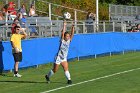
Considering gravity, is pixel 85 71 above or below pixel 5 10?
below

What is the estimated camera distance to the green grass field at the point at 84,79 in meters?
16.2

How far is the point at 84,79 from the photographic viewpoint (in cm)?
1886

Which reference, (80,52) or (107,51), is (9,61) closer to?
(80,52)

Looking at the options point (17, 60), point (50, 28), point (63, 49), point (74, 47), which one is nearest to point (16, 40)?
point (17, 60)

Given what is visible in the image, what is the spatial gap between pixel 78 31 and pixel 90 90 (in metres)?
13.5

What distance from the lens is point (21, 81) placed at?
18.7m

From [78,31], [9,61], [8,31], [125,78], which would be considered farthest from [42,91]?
[78,31]

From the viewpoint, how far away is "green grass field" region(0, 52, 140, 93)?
53.1ft

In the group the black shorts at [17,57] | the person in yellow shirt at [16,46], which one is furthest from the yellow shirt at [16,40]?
the black shorts at [17,57]

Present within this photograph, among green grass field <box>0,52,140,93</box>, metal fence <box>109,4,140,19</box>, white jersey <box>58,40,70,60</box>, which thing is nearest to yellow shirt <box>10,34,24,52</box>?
green grass field <box>0,52,140,93</box>

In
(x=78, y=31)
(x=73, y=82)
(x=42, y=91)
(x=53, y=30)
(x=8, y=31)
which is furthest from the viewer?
(x=78, y=31)

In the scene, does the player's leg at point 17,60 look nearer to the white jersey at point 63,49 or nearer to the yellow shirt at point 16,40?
the yellow shirt at point 16,40

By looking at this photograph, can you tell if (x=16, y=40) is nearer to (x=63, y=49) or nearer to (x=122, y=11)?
(x=63, y=49)

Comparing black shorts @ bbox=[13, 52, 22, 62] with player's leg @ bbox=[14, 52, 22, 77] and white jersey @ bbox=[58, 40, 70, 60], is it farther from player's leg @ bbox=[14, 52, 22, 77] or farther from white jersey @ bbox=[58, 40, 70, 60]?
Result: white jersey @ bbox=[58, 40, 70, 60]
